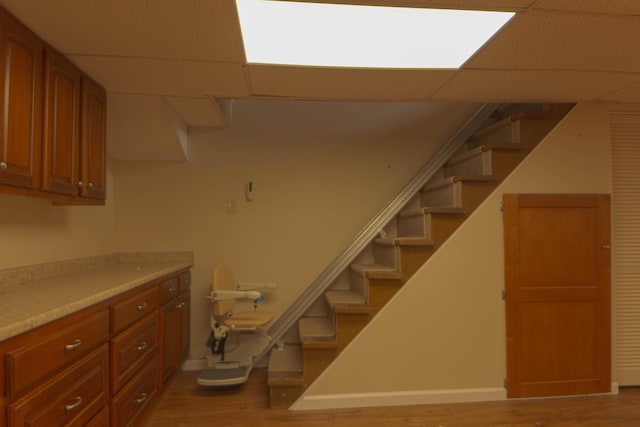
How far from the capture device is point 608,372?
2.66m

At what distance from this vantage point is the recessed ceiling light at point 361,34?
1.61m

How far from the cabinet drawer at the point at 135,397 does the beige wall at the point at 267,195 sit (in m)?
0.91

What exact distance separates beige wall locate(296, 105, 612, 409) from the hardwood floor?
0.12m

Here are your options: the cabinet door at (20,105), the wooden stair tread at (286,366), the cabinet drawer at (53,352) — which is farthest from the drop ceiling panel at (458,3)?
the wooden stair tread at (286,366)

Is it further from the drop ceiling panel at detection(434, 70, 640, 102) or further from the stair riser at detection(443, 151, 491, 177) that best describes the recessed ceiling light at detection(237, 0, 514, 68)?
the stair riser at detection(443, 151, 491, 177)

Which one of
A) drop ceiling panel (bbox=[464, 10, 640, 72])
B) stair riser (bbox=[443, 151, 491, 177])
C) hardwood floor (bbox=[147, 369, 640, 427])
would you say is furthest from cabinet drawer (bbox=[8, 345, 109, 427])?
stair riser (bbox=[443, 151, 491, 177])

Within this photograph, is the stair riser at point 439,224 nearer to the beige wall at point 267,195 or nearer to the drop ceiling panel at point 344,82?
the beige wall at point 267,195

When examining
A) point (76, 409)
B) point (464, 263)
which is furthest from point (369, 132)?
point (76, 409)

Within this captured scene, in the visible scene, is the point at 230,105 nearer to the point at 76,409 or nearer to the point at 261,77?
the point at 261,77

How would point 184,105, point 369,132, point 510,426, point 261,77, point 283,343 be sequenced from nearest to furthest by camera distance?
point 261,77, point 510,426, point 184,105, point 283,343, point 369,132

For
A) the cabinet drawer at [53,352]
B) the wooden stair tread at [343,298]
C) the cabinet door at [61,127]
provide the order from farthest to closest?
1. the wooden stair tread at [343,298]
2. the cabinet door at [61,127]
3. the cabinet drawer at [53,352]

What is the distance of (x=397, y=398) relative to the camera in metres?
2.55

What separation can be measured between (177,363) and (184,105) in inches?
75.3

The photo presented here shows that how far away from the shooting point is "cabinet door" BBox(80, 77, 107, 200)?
2031 millimetres
